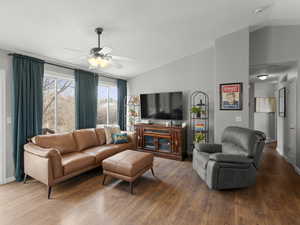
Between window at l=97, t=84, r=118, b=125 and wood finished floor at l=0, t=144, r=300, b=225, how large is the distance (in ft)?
7.70

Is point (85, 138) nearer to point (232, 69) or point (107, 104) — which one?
point (107, 104)

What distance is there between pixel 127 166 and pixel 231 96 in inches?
109

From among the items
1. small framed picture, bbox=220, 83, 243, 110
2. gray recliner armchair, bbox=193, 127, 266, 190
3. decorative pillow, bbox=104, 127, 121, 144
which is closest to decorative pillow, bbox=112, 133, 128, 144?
decorative pillow, bbox=104, 127, 121, 144

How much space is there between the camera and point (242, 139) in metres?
2.90

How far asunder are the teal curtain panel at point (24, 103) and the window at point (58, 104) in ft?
1.45

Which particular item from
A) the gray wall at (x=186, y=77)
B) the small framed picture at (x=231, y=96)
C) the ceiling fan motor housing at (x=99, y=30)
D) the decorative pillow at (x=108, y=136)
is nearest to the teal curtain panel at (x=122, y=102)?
the gray wall at (x=186, y=77)

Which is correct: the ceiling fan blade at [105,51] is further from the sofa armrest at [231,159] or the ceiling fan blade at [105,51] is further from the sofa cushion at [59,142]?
the sofa armrest at [231,159]

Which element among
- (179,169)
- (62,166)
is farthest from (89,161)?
(179,169)

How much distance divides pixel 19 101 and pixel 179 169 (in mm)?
3598

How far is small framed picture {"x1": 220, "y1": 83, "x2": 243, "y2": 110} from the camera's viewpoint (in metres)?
3.54

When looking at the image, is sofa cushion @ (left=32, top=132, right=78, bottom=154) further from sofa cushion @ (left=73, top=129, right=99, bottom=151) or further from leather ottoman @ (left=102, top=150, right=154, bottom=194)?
leather ottoman @ (left=102, top=150, right=154, bottom=194)

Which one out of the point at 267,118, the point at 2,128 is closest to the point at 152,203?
the point at 2,128

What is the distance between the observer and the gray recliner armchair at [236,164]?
8.32 ft

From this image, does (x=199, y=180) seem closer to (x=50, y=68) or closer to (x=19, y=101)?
(x=19, y=101)
